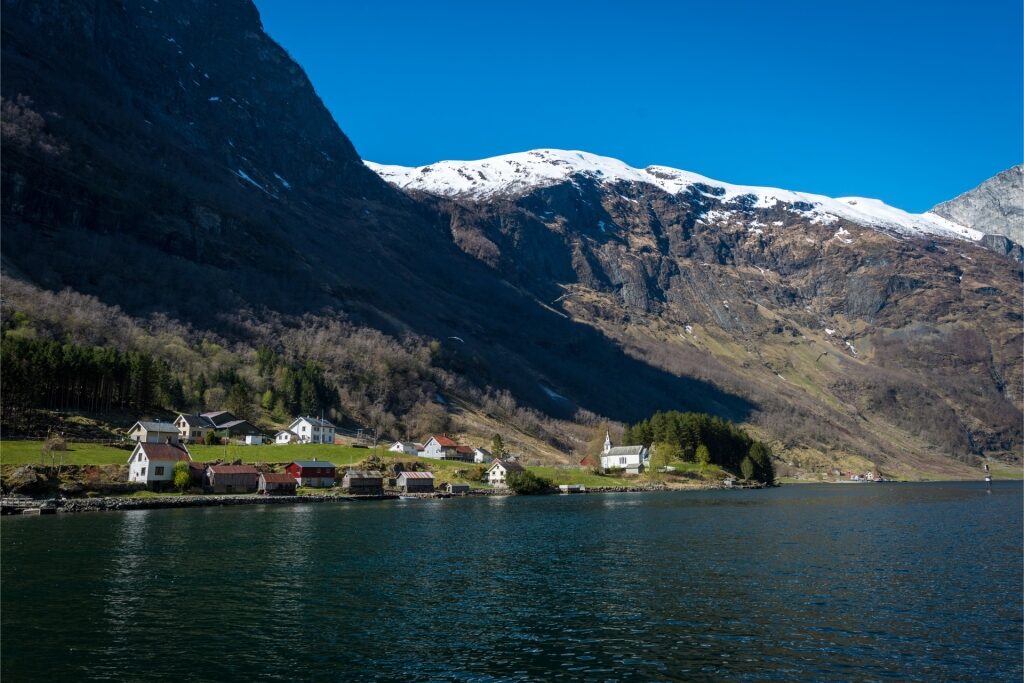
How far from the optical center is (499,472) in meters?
164

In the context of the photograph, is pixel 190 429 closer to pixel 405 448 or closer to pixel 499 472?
pixel 405 448

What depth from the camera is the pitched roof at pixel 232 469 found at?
402 ft

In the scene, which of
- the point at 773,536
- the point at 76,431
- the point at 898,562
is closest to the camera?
the point at 898,562

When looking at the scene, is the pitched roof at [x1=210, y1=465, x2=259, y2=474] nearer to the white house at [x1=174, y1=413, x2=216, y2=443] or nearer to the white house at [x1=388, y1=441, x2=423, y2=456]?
the white house at [x1=174, y1=413, x2=216, y2=443]

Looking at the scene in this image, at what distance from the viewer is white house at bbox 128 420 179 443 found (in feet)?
426

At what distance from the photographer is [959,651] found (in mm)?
34562

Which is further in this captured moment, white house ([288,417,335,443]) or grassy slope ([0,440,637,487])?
white house ([288,417,335,443])

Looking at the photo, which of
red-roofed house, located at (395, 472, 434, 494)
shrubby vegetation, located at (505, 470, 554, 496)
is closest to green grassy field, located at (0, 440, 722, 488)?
shrubby vegetation, located at (505, 470, 554, 496)

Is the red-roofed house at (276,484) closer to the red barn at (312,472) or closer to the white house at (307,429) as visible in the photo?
the red barn at (312,472)

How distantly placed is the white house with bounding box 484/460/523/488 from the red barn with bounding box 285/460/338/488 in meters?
37.8

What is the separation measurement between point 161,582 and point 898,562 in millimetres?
55241

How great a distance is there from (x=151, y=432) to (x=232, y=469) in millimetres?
18550

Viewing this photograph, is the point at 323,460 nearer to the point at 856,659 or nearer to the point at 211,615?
the point at 211,615

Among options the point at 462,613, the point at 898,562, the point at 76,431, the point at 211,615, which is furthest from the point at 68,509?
the point at 898,562
